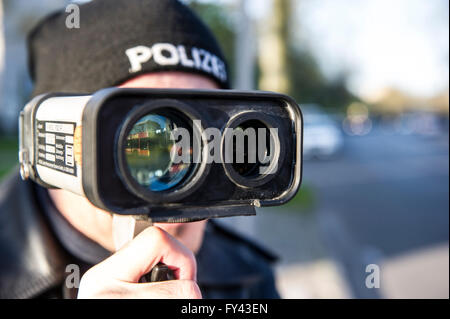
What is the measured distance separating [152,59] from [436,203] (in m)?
8.44

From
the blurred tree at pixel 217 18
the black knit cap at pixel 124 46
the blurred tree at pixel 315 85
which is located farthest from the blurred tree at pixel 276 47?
the black knit cap at pixel 124 46

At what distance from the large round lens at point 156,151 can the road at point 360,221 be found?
2007 mm

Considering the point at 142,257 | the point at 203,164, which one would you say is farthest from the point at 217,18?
the point at 142,257

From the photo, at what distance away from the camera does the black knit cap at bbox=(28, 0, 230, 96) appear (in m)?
1.60

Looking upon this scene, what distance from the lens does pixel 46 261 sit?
157cm

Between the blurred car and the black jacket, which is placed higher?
the blurred car

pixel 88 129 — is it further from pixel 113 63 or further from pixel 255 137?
pixel 113 63

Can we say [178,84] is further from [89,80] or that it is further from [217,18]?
[217,18]

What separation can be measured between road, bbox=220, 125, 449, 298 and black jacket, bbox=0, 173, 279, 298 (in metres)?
1.30

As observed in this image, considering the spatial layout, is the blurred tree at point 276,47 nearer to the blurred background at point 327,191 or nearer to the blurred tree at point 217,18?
the blurred background at point 327,191

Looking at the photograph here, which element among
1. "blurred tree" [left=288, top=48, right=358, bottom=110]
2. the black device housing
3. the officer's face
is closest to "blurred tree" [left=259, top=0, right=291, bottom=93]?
"blurred tree" [left=288, top=48, right=358, bottom=110]

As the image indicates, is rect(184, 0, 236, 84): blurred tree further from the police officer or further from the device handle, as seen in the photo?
the device handle

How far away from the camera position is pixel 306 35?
11.8m

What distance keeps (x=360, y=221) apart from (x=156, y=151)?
21.7ft
